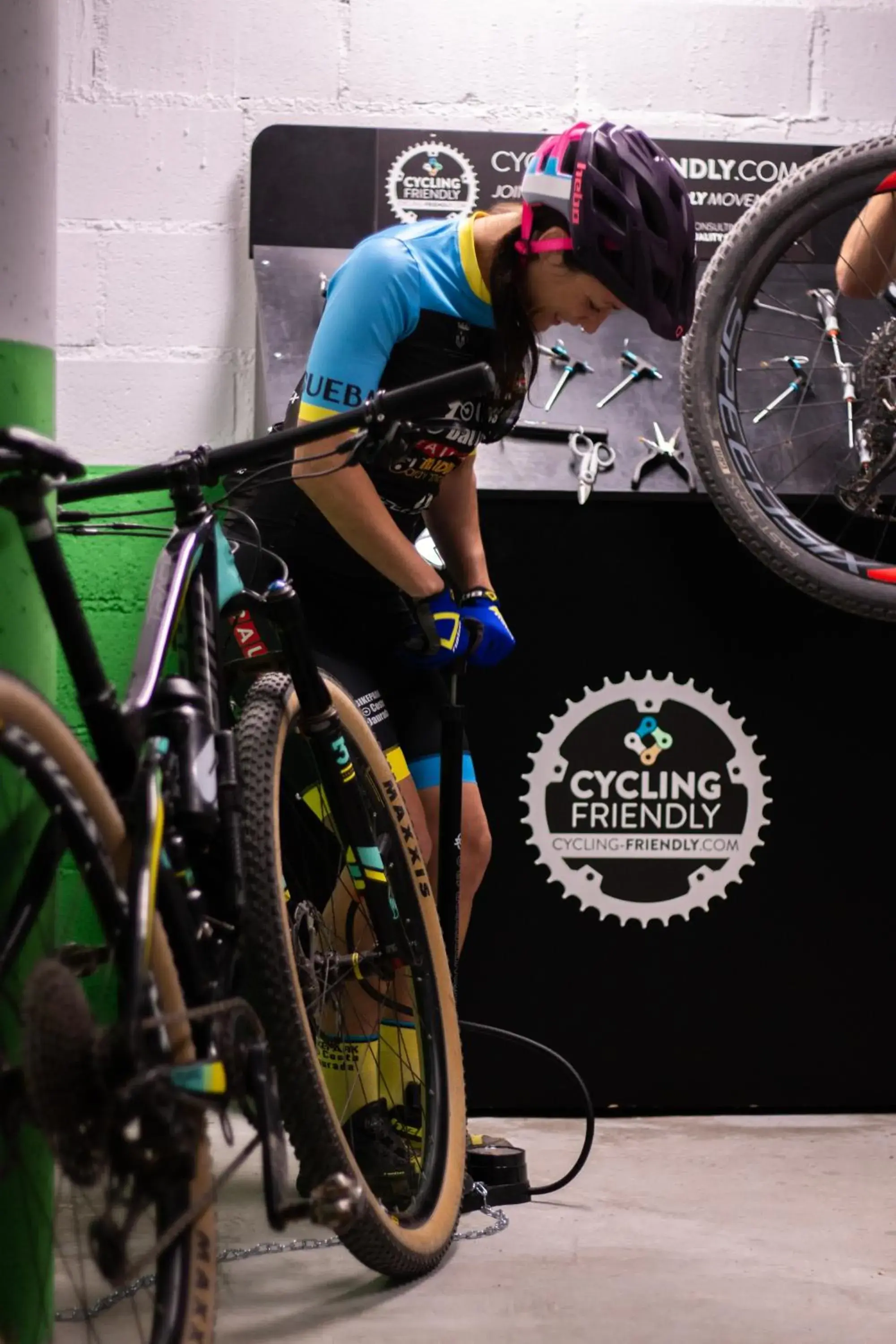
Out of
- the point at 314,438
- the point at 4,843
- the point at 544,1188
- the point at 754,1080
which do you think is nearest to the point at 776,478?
the point at 754,1080

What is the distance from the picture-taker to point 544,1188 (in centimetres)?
214

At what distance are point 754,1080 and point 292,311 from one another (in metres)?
1.59

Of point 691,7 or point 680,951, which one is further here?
point 691,7

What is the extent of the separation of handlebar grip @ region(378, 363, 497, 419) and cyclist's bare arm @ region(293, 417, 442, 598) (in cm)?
49

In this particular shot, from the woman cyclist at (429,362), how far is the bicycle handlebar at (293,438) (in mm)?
397

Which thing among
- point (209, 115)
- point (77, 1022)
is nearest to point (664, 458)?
point (209, 115)

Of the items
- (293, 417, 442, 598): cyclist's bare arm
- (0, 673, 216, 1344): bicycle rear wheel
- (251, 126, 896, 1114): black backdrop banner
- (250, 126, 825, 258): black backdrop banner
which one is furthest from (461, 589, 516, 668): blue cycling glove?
(250, 126, 825, 258): black backdrop banner

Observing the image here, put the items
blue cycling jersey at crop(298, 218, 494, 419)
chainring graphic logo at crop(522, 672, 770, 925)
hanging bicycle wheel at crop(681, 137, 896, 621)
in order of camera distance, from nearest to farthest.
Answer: blue cycling jersey at crop(298, 218, 494, 419), hanging bicycle wheel at crop(681, 137, 896, 621), chainring graphic logo at crop(522, 672, 770, 925)

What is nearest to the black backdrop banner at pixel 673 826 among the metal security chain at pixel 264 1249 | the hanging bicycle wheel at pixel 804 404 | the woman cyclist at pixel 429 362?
the hanging bicycle wheel at pixel 804 404

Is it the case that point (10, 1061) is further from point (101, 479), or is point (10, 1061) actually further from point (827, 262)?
point (827, 262)

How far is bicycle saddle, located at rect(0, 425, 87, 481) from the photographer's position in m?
1.16

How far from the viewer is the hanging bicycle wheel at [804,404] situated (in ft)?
7.88

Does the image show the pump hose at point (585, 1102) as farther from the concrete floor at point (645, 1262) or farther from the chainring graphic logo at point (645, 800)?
the chainring graphic logo at point (645, 800)

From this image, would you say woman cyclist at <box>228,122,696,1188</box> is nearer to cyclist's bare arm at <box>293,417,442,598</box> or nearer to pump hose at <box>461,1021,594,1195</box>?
cyclist's bare arm at <box>293,417,442,598</box>
